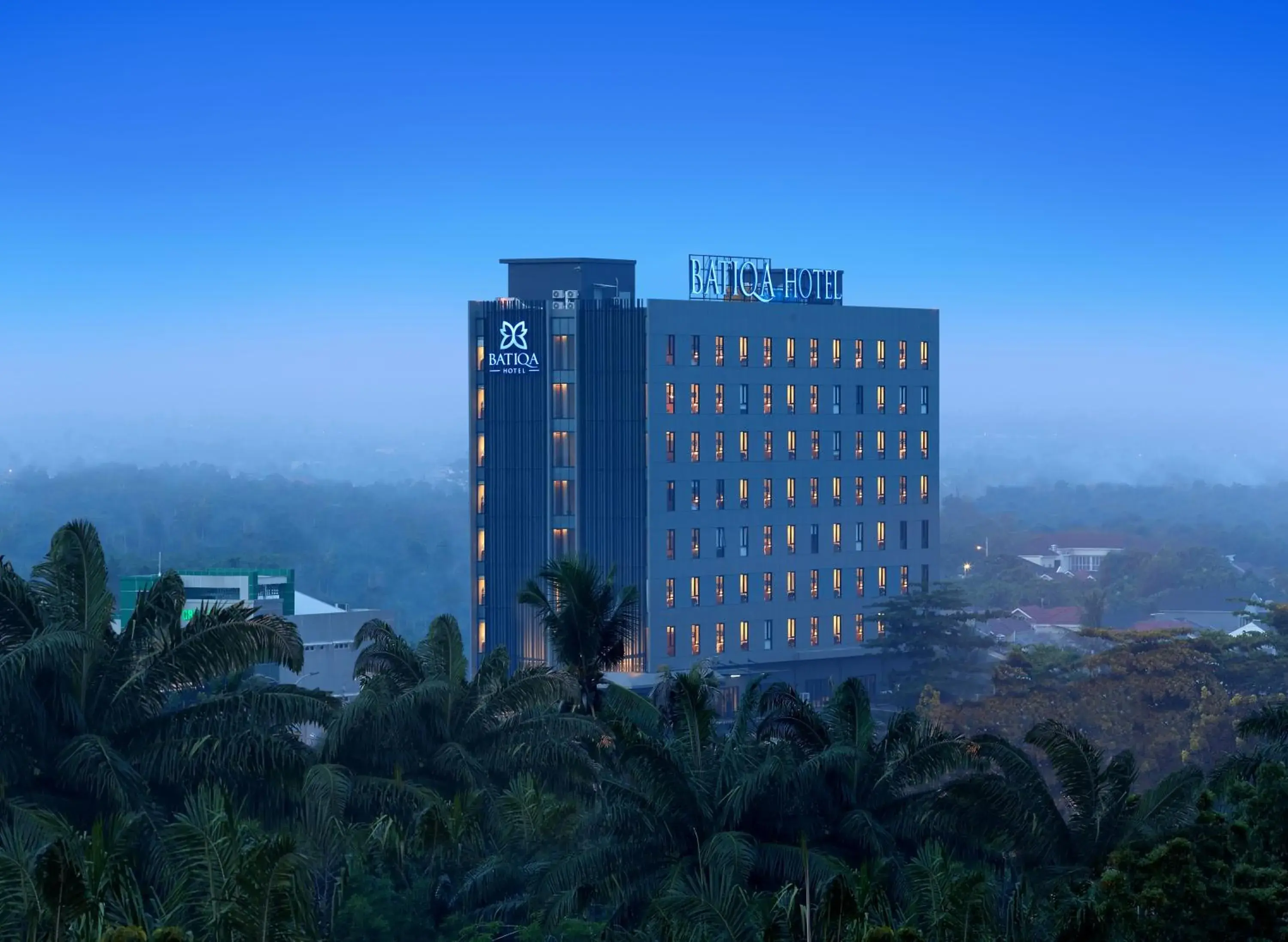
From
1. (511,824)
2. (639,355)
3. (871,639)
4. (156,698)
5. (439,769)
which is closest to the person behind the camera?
(156,698)

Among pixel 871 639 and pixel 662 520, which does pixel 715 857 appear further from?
pixel 871 639

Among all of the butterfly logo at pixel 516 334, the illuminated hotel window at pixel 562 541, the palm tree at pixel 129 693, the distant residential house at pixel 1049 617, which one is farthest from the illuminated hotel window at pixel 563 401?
the distant residential house at pixel 1049 617

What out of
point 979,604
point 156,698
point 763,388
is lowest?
point 979,604

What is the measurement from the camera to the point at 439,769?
27.0 metres

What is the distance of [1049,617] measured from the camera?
165 meters

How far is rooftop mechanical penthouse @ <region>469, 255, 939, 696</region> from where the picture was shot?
93500mm

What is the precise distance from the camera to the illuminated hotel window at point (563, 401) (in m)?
93.8

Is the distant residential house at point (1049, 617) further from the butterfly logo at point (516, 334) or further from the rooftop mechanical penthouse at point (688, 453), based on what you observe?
the butterfly logo at point (516, 334)

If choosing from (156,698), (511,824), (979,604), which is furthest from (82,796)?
(979,604)

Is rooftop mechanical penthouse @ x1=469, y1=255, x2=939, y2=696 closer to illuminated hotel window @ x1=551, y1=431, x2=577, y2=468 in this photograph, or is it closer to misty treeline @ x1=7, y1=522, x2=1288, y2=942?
illuminated hotel window @ x1=551, y1=431, x2=577, y2=468

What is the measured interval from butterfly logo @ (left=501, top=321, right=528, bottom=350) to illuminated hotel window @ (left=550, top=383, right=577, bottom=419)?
2.84 meters

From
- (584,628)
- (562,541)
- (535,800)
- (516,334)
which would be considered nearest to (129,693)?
(535,800)

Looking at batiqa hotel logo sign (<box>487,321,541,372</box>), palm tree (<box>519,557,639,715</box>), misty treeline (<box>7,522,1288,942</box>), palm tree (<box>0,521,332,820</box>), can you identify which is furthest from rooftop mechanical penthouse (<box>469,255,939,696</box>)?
palm tree (<box>0,521,332,820</box>)

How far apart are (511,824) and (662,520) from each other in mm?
69764
